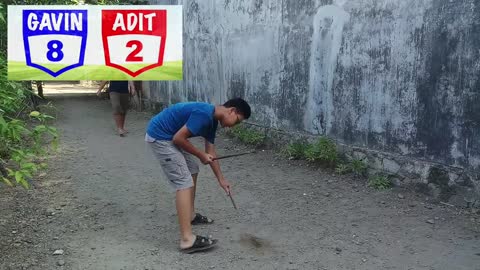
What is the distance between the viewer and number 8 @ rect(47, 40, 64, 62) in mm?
4574

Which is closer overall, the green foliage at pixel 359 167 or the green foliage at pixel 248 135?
the green foliage at pixel 359 167

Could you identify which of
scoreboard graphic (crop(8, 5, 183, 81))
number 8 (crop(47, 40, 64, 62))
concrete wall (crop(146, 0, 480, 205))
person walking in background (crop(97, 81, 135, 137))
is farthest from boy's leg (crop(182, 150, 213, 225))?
person walking in background (crop(97, 81, 135, 137))

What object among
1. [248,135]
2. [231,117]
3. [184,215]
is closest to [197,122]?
[231,117]

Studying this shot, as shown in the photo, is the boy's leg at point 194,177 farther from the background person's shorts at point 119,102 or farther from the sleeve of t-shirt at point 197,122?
the background person's shorts at point 119,102

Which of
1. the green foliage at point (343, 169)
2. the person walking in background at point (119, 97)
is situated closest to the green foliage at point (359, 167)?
A: the green foliage at point (343, 169)

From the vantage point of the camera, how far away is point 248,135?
6.67 meters

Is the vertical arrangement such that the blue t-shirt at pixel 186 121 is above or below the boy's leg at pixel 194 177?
above

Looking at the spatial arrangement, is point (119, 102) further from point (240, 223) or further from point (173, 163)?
point (173, 163)

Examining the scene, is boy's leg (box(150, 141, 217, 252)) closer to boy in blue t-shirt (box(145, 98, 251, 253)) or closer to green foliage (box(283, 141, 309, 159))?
boy in blue t-shirt (box(145, 98, 251, 253))

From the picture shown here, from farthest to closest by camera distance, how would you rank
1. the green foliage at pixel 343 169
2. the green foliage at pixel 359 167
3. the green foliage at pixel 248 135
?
the green foliage at pixel 248 135 < the green foliage at pixel 343 169 < the green foliage at pixel 359 167

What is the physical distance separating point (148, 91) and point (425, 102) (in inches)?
275

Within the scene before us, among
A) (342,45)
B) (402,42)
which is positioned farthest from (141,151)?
(402,42)

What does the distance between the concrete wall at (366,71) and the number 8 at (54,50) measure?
2749 mm

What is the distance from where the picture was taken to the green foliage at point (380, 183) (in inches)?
189
